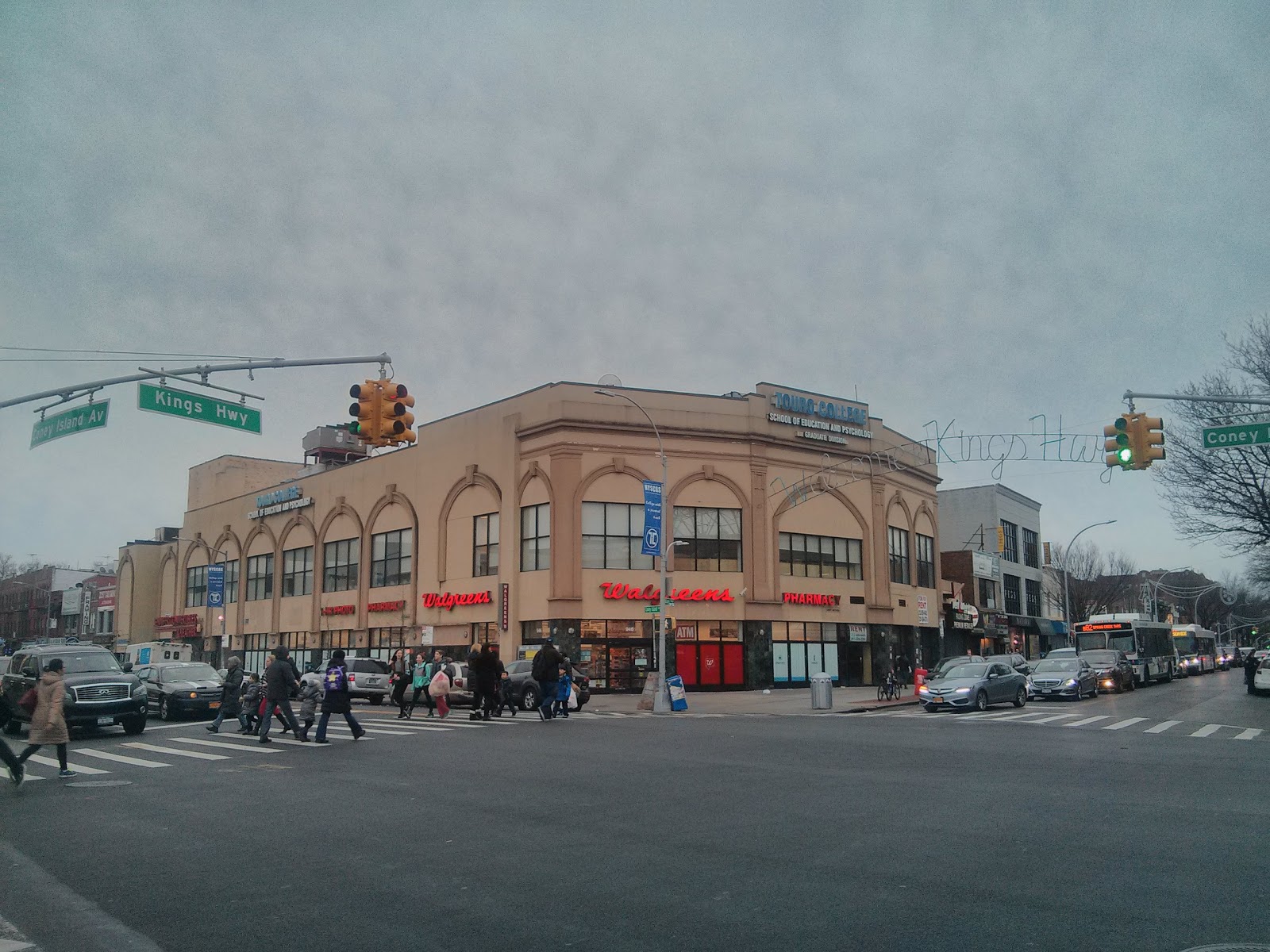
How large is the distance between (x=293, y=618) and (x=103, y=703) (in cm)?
3601

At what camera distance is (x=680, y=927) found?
20.9 feet

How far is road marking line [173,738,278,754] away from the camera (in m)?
18.0

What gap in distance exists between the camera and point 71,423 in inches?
690

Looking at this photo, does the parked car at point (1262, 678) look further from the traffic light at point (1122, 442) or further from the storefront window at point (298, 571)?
the storefront window at point (298, 571)

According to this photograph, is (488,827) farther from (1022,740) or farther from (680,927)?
(1022,740)

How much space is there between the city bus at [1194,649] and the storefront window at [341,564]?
44758mm

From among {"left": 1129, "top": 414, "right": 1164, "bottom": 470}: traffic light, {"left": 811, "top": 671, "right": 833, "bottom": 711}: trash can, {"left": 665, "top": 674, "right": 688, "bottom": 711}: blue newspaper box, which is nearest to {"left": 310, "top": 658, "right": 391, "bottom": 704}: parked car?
{"left": 665, "top": 674, "right": 688, "bottom": 711}: blue newspaper box

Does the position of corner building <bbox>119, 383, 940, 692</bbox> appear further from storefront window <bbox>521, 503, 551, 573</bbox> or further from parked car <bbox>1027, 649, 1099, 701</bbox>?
parked car <bbox>1027, 649, 1099, 701</bbox>

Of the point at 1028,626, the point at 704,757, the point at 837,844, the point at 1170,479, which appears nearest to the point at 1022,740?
the point at 704,757

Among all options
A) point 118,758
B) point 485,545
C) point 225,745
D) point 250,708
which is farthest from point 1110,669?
point 118,758

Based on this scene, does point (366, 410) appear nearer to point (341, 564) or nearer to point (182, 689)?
point (182, 689)

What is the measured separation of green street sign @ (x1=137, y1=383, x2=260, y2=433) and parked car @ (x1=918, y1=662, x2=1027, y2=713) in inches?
798

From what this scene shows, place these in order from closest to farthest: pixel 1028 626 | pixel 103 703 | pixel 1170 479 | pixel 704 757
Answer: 1. pixel 704 757
2. pixel 103 703
3. pixel 1170 479
4. pixel 1028 626

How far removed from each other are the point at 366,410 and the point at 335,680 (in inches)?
225
